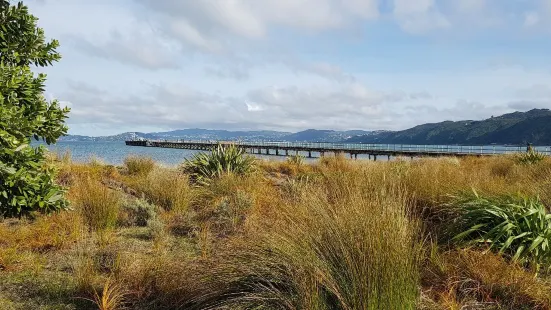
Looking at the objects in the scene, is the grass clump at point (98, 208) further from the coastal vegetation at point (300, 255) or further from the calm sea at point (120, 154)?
the calm sea at point (120, 154)

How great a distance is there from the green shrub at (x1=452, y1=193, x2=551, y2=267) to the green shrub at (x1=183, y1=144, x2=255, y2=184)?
25.5 feet

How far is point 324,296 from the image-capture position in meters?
3.32

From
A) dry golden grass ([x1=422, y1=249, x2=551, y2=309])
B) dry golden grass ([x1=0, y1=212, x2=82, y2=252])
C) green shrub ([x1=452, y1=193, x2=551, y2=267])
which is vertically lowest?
dry golden grass ([x1=422, y1=249, x2=551, y2=309])

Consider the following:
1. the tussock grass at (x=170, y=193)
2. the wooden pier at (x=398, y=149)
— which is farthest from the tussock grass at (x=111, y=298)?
the wooden pier at (x=398, y=149)

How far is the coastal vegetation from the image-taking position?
328 cm

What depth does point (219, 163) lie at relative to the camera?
12.6m

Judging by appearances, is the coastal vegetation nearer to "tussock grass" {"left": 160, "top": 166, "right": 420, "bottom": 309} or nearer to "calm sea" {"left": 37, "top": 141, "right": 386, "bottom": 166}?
"tussock grass" {"left": 160, "top": 166, "right": 420, "bottom": 309}

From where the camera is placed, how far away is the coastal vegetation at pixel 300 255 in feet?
10.8

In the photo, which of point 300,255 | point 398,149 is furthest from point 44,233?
point 398,149

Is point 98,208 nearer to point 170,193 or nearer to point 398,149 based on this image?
point 170,193

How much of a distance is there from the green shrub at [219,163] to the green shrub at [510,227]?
7.78m

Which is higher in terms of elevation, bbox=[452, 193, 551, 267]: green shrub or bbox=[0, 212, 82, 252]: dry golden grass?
bbox=[452, 193, 551, 267]: green shrub

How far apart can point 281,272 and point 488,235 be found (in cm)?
320

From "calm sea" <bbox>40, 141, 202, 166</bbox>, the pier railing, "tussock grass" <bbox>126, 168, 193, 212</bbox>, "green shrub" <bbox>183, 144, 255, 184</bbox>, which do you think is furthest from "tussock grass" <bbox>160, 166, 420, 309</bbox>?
the pier railing
